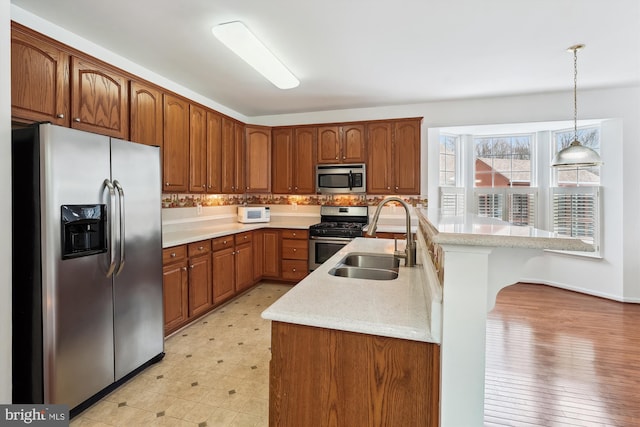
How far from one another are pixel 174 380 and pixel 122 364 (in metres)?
0.36

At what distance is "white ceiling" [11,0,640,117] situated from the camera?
2.12 meters

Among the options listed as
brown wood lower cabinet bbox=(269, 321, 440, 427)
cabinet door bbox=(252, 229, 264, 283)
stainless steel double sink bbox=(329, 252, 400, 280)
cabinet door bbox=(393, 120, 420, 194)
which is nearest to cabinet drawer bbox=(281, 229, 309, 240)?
cabinet door bbox=(252, 229, 264, 283)

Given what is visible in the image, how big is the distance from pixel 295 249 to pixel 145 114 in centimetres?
242

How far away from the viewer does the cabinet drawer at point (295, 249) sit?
4.34m

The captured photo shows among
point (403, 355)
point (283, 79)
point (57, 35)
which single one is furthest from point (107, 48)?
point (403, 355)

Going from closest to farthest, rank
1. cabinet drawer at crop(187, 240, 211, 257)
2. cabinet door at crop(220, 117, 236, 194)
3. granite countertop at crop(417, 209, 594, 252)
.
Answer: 1. granite countertop at crop(417, 209, 594, 252)
2. cabinet drawer at crop(187, 240, 211, 257)
3. cabinet door at crop(220, 117, 236, 194)

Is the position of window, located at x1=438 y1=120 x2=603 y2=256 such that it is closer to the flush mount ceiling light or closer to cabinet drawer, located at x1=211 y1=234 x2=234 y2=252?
the flush mount ceiling light

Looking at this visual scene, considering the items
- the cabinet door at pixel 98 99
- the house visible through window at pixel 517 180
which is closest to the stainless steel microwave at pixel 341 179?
the house visible through window at pixel 517 180

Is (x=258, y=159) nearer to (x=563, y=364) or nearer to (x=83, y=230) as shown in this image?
(x=83, y=230)

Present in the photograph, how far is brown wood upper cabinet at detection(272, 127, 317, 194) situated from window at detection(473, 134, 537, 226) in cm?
260

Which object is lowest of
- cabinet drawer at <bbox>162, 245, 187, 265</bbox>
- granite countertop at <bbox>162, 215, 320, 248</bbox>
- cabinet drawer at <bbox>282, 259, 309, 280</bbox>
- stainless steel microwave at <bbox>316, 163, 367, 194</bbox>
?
cabinet drawer at <bbox>282, 259, 309, 280</bbox>

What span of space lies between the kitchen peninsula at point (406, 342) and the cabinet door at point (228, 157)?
3132 mm

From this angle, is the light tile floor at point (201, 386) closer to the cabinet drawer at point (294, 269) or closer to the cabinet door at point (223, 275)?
the cabinet door at point (223, 275)

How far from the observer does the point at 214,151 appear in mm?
3926
